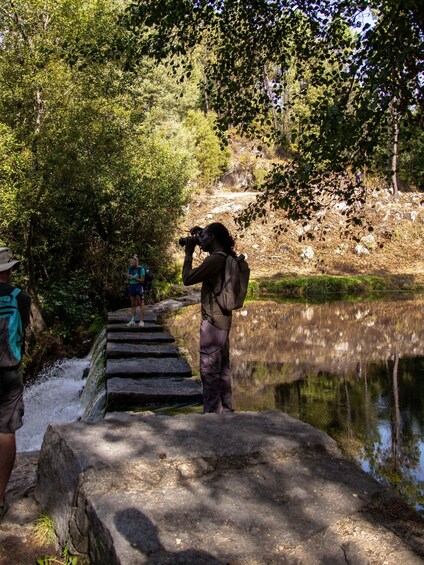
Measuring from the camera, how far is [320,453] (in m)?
3.74

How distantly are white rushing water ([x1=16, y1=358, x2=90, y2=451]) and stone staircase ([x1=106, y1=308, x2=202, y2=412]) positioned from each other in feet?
4.17

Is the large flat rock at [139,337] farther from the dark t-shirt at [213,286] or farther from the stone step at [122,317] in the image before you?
the dark t-shirt at [213,286]

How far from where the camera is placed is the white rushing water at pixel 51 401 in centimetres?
840

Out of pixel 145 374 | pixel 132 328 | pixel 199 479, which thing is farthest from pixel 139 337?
pixel 199 479

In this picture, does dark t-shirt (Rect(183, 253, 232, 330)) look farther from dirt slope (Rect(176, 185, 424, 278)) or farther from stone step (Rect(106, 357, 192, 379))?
dirt slope (Rect(176, 185, 424, 278))

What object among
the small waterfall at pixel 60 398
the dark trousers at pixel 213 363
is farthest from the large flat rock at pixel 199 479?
the small waterfall at pixel 60 398

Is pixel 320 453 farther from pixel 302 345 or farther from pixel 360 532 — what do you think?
pixel 302 345

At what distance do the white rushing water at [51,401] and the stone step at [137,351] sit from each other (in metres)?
1.13

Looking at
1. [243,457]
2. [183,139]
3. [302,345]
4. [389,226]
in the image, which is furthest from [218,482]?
[389,226]

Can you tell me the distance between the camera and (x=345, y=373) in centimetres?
1123

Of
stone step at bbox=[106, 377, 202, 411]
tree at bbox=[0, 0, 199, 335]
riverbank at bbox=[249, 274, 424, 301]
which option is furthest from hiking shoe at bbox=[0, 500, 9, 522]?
riverbank at bbox=[249, 274, 424, 301]

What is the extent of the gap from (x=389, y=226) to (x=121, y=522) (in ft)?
117

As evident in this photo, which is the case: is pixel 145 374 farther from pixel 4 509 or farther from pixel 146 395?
pixel 4 509

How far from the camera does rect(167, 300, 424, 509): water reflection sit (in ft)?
22.6
